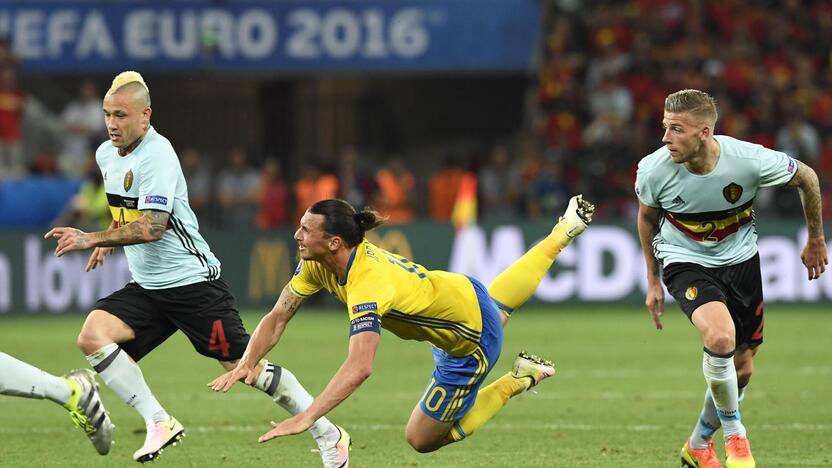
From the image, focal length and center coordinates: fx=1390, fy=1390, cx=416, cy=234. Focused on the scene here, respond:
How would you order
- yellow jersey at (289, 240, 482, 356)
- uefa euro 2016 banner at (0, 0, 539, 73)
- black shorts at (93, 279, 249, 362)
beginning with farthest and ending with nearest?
uefa euro 2016 banner at (0, 0, 539, 73), black shorts at (93, 279, 249, 362), yellow jersey at (289, 240, 482, 356)

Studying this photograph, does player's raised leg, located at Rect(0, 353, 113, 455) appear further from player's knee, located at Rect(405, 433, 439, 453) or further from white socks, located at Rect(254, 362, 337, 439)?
player's knee, located at Rect(405, 433, 439, 453)

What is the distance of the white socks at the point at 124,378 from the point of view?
813cm

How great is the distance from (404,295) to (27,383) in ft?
7.01

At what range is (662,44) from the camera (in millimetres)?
24094

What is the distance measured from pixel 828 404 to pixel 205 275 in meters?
5.34

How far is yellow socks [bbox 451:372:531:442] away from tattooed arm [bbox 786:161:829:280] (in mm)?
1822

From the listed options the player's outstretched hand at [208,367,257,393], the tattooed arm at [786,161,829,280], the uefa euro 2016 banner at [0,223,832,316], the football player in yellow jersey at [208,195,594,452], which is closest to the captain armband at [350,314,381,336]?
the football player in yellow jersey at [208,195,594,452]

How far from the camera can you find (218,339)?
→ 27.0ft

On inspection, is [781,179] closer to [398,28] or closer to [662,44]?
[398,28]

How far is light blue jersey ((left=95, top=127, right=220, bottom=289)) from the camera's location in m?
8.09

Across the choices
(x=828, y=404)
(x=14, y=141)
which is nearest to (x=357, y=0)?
(x=14, y=141)

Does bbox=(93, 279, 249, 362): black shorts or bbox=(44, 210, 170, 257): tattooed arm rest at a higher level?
bbox=(44, 210, 170, 257): tattooed arm

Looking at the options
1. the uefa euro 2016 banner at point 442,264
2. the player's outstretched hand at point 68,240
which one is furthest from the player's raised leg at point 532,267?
the uefa euro 2016 banner at point 442,264

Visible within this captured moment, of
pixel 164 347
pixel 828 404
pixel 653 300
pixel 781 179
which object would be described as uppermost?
pixel 781 179
